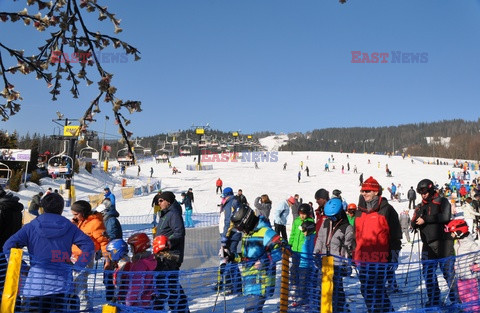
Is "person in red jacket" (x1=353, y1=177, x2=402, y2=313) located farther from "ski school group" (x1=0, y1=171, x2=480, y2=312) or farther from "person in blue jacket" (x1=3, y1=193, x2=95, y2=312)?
"person in blue jacket" (x1=3, y1=193, x2=95, y2=312)

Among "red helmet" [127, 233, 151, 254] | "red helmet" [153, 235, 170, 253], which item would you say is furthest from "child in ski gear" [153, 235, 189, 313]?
"red helmet" [127, 233, 151, 254]

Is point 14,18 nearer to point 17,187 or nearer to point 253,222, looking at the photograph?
point 253,222

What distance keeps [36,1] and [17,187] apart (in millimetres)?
22721

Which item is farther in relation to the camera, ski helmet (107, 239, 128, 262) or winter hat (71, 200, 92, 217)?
winter hat (71, 200, 92, 217)

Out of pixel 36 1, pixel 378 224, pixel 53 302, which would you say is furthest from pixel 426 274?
pixel 36 1

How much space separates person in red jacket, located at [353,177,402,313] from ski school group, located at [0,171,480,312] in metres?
0.01

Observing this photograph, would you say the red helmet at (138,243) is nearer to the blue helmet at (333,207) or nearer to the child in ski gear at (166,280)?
the child in ski gear at (166,280)

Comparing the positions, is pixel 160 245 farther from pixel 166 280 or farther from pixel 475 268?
pixel 475 268

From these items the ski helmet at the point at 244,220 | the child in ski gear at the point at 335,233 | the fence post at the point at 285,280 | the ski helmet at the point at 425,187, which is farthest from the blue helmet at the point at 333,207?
the fence post at the point at 285,280

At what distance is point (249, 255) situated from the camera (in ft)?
15.0

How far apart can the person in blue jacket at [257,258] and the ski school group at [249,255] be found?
0.01 metres

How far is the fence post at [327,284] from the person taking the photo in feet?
12.1

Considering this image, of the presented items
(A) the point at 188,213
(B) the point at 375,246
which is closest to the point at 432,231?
(B) the point at 375,246

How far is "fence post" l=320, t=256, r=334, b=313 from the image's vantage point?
367 cm
